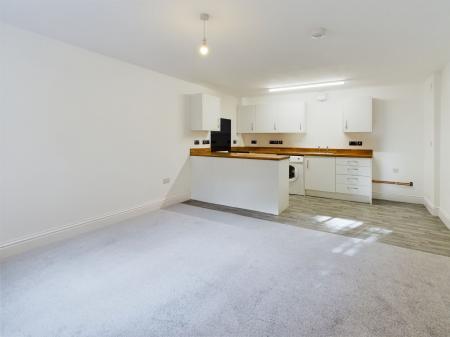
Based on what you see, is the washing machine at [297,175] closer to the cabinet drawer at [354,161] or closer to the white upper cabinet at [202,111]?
the cabinet drawer at [354,161]

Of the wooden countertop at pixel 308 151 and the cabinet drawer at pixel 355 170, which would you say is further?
the wooden countertop at pixel 308 151

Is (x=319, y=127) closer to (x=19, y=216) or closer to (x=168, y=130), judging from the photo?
(x=168, y=130)

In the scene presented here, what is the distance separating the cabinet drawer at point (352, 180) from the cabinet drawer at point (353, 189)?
0.20ft

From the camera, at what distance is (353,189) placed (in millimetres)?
5070

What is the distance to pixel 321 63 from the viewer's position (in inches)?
147

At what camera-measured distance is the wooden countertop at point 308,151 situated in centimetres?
532

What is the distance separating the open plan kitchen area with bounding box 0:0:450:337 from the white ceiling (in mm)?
26

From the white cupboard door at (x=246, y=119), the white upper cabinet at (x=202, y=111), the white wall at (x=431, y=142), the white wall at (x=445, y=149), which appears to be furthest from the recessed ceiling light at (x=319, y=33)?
the white cupboard door at (x=246, y=119)

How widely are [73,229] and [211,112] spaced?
127 inches

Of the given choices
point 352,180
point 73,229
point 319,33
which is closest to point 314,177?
point 352,180

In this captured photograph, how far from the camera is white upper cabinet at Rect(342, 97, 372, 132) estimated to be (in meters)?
5.04

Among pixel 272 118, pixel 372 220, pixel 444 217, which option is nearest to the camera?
pixel 444 217

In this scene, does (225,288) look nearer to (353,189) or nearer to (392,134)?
(353,189)

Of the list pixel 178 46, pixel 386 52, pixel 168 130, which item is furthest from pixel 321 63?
pixel 168 130
